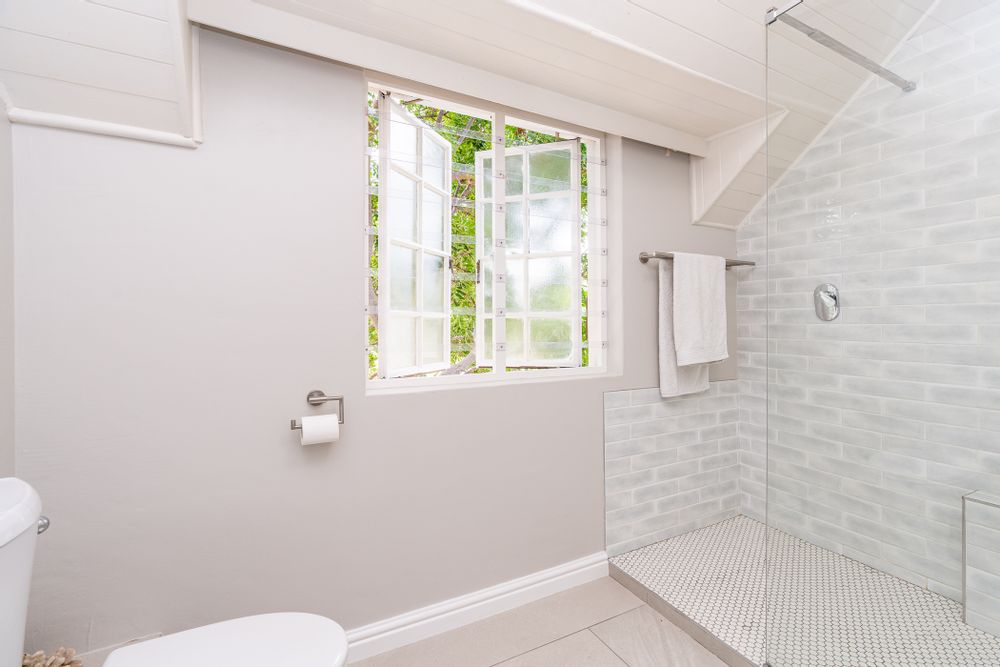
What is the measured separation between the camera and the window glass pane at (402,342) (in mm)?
1701

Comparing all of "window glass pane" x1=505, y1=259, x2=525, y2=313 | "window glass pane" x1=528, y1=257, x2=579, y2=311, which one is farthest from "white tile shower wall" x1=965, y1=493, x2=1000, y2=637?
"window glass pane" x1=505, y1=259, x2=525, y2=313

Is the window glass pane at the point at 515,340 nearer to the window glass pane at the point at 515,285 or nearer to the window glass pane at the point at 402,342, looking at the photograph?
the window glass pane at the point at 515,285

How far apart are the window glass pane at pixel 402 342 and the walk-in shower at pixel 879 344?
4.46 feet

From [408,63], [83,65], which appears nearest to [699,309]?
[408,63]

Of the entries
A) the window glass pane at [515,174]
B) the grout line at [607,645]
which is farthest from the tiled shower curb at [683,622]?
the window glass pane at [515,174]

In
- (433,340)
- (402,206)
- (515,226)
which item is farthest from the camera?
(515,226)

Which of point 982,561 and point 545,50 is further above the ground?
point 545,50

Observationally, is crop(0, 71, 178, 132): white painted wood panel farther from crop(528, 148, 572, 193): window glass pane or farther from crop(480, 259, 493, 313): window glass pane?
crop(528, 148, 572, 193): window glass pane

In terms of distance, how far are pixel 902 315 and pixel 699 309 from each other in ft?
3.09

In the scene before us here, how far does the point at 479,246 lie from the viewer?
6.19 feet

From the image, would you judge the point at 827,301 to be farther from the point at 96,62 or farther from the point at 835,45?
the point at 96,62

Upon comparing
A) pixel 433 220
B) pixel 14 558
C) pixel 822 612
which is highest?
pixel 433 220

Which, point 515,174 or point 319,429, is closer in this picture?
point 319,429

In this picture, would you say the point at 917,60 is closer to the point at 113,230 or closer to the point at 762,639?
the point at 762,639
